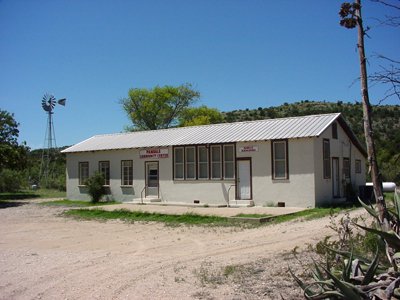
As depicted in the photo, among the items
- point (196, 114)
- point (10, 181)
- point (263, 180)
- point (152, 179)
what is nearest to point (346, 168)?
point (263, 180)

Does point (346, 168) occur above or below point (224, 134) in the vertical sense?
below

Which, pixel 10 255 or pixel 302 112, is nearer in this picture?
pixel 10 255

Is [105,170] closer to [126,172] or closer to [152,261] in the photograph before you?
[126,172]

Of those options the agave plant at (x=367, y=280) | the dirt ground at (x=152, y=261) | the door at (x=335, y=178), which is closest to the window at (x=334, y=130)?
the door at (x=335, y=178)

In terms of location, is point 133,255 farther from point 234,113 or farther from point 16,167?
point 234,113

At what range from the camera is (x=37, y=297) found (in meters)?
7.39

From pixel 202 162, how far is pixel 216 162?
93 centimetres

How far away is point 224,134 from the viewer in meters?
25.0

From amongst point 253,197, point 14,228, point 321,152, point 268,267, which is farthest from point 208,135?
point 268,267

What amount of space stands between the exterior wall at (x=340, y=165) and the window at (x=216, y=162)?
5.11 metres

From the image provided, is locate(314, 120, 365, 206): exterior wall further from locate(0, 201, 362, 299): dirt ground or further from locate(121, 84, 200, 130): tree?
locate(121, 84, 200, 130): tree

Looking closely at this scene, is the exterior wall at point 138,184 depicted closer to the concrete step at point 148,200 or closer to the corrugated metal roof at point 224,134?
the concrete step at point 148,200

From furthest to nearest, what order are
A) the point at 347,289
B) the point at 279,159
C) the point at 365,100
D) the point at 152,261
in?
the point at 279,159, the point at 152,261, the point at 365,100, the point at 347,289

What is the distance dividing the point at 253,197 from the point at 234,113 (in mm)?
48853
